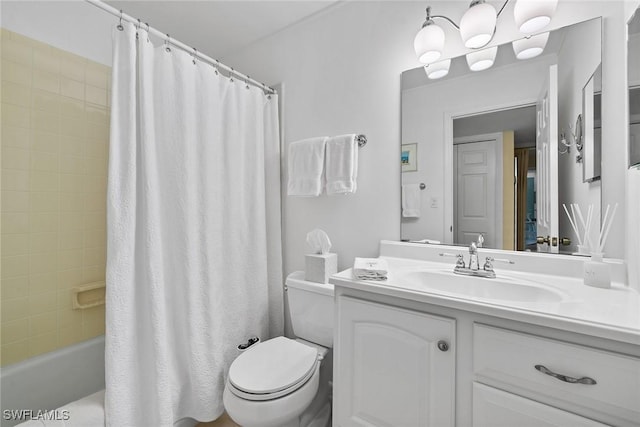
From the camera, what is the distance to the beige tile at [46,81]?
5.00 ft

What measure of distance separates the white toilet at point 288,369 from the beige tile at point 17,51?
5.99 ft

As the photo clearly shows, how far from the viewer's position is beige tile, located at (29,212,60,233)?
4.97ft

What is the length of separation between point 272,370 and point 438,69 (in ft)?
5.40

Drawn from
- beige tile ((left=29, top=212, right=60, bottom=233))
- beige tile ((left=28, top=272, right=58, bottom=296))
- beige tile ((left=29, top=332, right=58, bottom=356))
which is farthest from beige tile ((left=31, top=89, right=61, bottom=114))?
beige tile ((left=29, top=332, right=58, bottom=356))

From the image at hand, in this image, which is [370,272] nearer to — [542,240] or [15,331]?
[542,240]

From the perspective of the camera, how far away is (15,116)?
4.77 ft

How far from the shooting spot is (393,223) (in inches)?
61.2

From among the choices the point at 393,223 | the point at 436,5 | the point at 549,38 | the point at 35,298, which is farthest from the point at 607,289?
the point at 35,298

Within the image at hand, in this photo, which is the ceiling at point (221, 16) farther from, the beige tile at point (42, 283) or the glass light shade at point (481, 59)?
the beige tile at point (42, 283)

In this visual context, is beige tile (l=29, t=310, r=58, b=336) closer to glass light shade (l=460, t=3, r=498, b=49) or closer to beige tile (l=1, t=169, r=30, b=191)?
beige tile (l=1, t=169, r=30, b=191)

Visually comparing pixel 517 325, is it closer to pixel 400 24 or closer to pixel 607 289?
pixel 607 289

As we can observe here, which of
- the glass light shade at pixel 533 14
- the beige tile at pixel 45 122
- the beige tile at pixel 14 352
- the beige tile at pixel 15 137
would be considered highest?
the glass light shade at pixel 533 14

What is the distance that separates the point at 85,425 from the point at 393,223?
1652mm

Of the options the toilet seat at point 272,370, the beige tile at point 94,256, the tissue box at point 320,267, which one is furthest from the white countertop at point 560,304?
the beige tile at point 94,256
